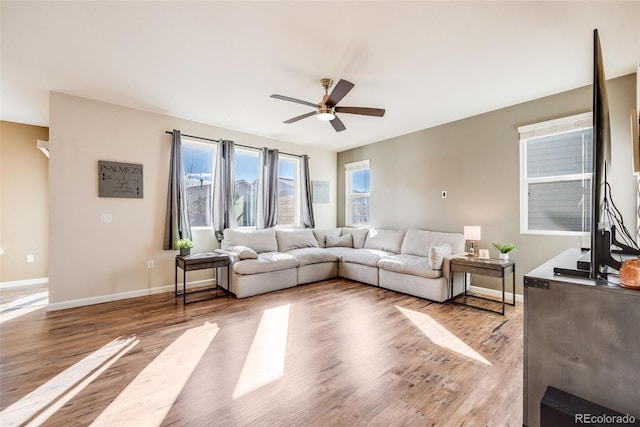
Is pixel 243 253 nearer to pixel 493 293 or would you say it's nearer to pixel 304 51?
pixel 304 51

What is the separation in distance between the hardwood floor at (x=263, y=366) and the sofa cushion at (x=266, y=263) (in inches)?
25.1

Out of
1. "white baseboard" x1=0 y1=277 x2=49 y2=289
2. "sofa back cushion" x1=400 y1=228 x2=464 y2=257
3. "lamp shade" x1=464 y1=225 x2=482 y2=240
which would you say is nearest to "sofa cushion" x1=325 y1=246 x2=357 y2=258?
"sofa back cushion" x1=400 y1=228 x2=464 y2=257

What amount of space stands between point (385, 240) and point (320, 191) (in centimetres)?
201

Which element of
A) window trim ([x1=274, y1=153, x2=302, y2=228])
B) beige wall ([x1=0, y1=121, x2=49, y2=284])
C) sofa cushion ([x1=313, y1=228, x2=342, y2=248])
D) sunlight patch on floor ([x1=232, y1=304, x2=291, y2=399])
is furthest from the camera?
window trim ([x1=274, y1=153, x2=302, y2=228])

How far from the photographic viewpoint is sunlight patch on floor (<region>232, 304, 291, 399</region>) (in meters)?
1.99

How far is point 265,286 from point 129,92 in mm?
3175

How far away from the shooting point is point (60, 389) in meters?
1.93

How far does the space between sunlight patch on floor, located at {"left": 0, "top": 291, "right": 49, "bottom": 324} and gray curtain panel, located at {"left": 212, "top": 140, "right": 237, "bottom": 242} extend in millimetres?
2425

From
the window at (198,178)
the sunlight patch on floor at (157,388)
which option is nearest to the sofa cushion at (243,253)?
the window at (198,178)

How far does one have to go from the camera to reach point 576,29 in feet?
7.44

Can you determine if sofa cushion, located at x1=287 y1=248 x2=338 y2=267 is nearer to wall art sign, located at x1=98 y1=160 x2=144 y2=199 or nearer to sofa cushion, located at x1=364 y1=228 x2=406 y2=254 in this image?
sofa cushion, located at x1=364 y1=228 x2=406 y2=254

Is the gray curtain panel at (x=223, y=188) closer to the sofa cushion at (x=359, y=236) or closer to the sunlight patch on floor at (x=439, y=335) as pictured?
the sofa cushion at (x=359, y=236)

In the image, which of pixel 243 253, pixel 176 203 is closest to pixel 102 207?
pixel 176 203

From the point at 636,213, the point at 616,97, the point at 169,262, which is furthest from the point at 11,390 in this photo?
the point at 616,97
